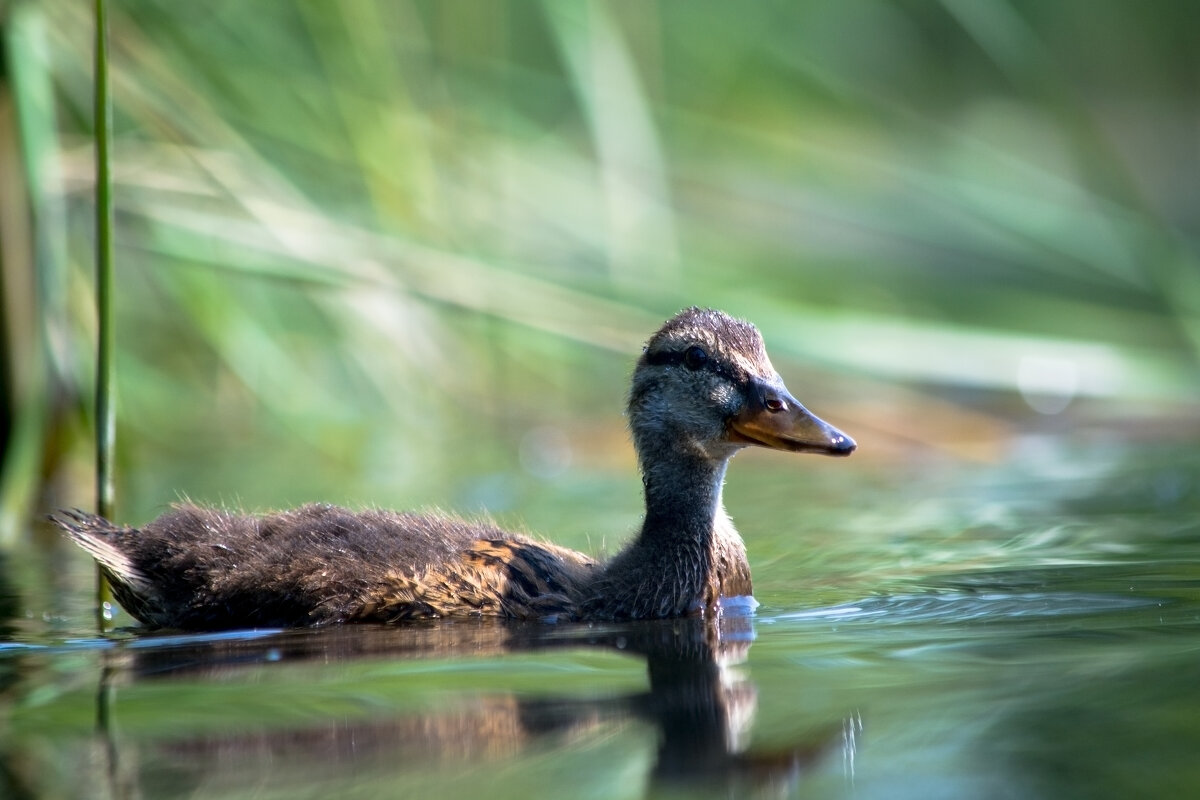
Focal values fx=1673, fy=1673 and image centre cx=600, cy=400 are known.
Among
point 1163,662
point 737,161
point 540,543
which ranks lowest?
point 1163,662

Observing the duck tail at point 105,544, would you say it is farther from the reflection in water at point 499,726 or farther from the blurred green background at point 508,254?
the blurred green background at point 508,254

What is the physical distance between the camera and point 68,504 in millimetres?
7762

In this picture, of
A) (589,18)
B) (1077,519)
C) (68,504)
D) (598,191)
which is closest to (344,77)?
(589,18)

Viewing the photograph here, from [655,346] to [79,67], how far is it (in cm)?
346

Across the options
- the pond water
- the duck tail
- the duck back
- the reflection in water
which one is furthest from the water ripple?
the duck tail

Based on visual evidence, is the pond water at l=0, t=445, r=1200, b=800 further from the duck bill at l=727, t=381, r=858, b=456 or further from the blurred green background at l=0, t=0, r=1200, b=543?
the blurred green background at l=0, t=0, r=1200, b=543

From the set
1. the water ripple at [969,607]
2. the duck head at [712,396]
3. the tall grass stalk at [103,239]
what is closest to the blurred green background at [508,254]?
the duck head at [712,396]

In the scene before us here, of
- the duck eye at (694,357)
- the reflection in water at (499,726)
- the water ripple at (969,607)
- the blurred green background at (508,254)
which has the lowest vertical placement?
the reflection in water at (499,726)

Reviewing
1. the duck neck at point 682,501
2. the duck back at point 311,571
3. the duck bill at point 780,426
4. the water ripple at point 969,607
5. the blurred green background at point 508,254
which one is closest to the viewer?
the water ripple at point 969,607

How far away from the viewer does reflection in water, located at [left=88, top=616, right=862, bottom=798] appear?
3.37 m

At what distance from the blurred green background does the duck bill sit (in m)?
1.87

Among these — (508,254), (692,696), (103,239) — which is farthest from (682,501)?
(508,254)

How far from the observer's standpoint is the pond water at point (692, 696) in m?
3.29

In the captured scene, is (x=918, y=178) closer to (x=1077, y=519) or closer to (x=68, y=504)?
(x=1077, y=519)
